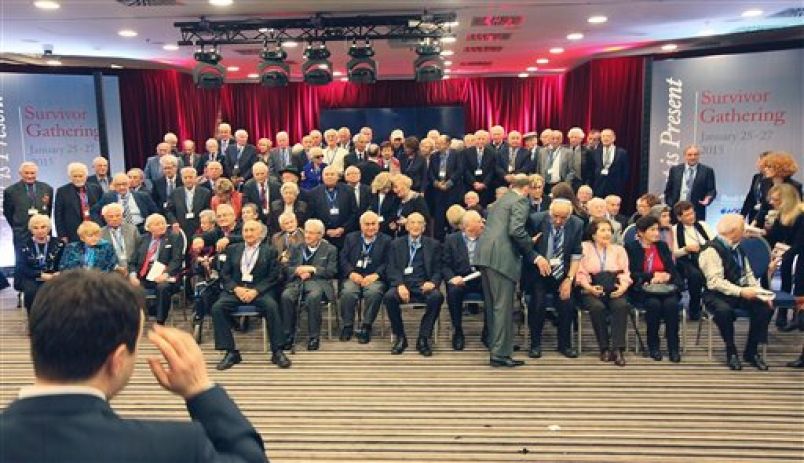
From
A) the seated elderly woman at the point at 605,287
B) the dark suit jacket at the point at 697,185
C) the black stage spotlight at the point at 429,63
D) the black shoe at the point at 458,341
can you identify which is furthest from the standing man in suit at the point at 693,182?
the black shoe at the point at 458,341

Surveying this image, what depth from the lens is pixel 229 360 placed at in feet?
17.6

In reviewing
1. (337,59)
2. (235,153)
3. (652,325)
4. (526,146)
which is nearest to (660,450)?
(652,325)

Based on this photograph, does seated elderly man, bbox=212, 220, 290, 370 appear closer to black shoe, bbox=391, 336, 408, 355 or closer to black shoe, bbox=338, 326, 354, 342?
black shoe, bbox=338, 326, 354, 342

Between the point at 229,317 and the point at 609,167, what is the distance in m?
5.28

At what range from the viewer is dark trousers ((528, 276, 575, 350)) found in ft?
17.9

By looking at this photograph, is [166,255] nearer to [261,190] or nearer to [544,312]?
[261,190]

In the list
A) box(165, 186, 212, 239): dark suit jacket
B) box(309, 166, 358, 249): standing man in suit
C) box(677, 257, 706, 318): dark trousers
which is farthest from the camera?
box(165, 186, 212, 239): dark suit jacket

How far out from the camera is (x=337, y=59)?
11906mm

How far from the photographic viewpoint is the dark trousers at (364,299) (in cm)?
588

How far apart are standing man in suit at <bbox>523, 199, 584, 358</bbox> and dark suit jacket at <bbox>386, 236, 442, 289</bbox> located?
0.87 metres

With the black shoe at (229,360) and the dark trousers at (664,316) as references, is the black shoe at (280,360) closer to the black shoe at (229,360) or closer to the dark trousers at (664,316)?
the black shoe at (229,360)

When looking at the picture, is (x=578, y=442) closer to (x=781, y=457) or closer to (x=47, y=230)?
(x=781, y=457)

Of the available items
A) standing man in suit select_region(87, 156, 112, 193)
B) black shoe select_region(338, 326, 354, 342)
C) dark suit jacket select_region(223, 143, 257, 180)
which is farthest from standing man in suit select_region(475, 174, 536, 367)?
standing man in suit select_region(87, 156, 112, 193)

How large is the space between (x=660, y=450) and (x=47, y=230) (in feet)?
18.9
